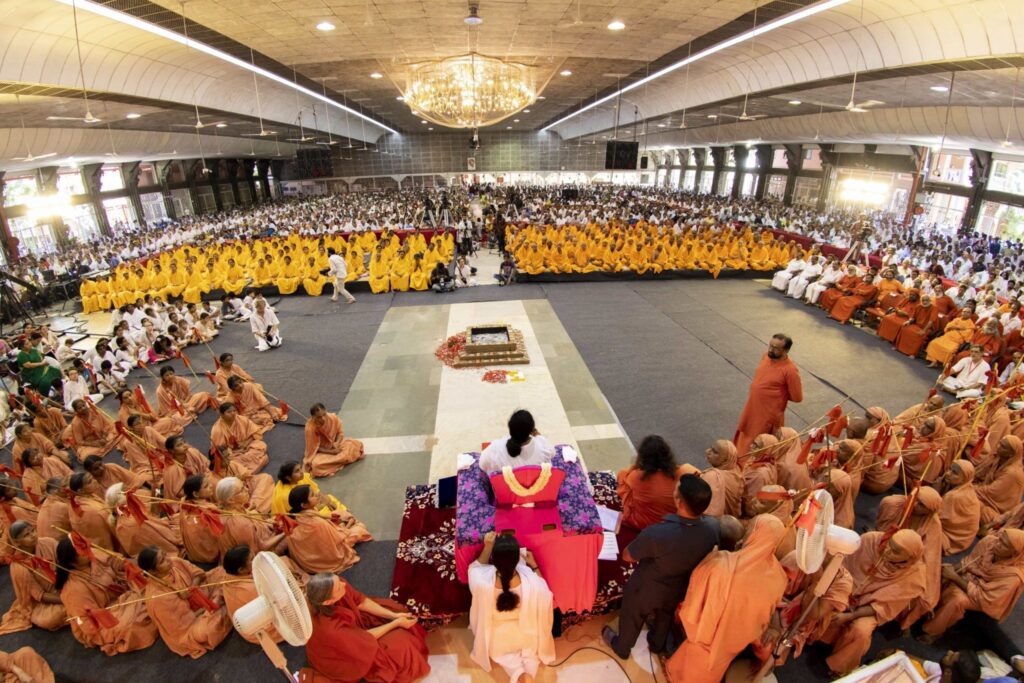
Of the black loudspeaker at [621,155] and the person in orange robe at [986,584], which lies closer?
the person in orange robe at [986,584]

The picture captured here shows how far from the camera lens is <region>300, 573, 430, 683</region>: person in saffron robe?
261 centimetres

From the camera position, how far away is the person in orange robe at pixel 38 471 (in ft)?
15.2

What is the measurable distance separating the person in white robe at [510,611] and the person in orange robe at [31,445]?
4.87 metres

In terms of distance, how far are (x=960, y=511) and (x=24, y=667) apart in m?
6.54

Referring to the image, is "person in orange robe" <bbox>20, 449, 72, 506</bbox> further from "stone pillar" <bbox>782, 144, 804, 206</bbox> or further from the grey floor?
"stone pillar" <bbox>782, 144, 804, 206</bbox>

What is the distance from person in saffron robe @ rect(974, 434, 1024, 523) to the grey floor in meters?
0.81

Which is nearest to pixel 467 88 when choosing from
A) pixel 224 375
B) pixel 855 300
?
pixel 224 375

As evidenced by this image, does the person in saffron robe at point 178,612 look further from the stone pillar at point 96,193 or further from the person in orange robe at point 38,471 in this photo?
the stone pillar at point 96,193

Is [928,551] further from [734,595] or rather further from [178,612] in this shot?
[178,612]

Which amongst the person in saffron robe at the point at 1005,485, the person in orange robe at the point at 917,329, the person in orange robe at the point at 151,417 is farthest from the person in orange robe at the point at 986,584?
the person in orange robe at the point at 151,417

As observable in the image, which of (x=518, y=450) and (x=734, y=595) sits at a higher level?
(x=518, y=450)

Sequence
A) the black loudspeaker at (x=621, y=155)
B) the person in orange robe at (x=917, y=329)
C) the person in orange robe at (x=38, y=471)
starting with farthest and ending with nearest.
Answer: the black loudspeaker at (x=621, y=155)
the person in orange robe at (x=917, y=329)
the person in orange robe at (x=38, y=471)

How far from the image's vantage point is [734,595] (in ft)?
8.42

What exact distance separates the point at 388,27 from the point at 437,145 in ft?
110
